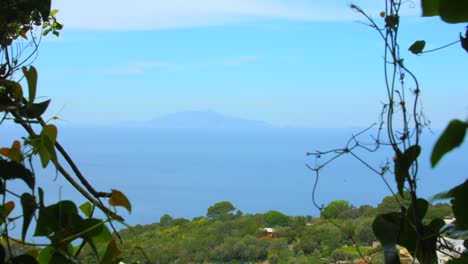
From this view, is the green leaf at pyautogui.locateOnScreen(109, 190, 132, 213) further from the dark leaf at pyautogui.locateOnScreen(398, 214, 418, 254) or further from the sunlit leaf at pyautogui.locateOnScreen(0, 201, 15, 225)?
the dark leaf at pyautogui.locateOnScreen(398, 214, 418, 254)

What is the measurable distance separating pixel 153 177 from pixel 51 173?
76 centimetres

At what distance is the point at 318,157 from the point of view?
62 centimetres

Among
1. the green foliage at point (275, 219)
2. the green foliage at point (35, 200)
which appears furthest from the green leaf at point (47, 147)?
the green foliage at point (275, 219)

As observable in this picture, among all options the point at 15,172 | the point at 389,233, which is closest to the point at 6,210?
the point at 15,172

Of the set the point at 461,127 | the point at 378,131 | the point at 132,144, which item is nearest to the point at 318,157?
the point at 378,131

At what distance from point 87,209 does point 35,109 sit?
157 mm

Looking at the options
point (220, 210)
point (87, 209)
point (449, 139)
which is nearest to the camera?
point (449, 139)

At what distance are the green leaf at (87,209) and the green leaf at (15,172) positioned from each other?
10 cm

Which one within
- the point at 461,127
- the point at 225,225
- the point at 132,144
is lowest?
the point at 225,225

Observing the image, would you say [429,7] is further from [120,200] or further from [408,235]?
[120,200]

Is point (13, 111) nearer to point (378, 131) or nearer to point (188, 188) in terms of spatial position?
point (378, 131)

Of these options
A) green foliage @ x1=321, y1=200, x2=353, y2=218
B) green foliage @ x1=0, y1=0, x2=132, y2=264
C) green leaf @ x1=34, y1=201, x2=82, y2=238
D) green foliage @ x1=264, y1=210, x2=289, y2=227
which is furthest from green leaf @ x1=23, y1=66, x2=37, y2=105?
green foliage @ x1=264, y1=210, x2=289, y2=227

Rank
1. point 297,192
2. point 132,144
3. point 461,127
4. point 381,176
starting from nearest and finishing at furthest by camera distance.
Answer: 1. point 461,127
2. point 381,176
3. point 297,192
4. point 132,144

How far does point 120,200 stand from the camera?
592mm
